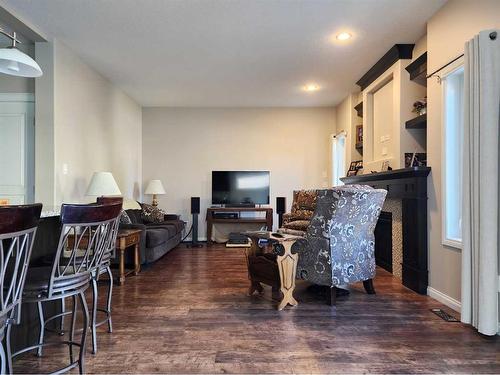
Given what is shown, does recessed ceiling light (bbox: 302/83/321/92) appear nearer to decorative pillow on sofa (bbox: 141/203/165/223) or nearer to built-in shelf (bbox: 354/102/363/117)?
built-in shelf (bbox: 354/102/363/117)

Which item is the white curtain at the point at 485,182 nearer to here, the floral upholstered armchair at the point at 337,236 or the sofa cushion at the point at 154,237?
the floral upholstered armchair at the point at 337,236

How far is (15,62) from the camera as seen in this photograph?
2.24 metres

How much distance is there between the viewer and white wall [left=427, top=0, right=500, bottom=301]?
2.52m

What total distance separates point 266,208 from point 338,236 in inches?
124

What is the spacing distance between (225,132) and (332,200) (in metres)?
4.08

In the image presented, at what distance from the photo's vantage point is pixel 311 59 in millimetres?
3969

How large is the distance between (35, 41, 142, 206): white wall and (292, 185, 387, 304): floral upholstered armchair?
8.98 feet

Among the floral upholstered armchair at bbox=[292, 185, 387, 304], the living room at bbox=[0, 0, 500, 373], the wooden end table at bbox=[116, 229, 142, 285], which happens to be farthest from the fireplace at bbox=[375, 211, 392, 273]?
the wooden end table at bbox=[116, 229, 142, 285]

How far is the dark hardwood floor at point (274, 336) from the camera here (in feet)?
6.01

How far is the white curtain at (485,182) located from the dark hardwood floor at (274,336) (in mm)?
271

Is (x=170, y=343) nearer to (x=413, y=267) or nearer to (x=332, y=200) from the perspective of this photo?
(x=332, y=200)

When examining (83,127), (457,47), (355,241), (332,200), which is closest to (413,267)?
(355,241)

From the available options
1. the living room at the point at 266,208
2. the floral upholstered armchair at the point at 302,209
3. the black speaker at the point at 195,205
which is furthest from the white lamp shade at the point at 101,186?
the floral upholstered armchair at the point at 302,209

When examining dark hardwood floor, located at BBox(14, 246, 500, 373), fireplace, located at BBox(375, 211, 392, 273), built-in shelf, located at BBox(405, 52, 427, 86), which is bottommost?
dark hardwood floor, located at BBox(14, 246, 500, 373)
